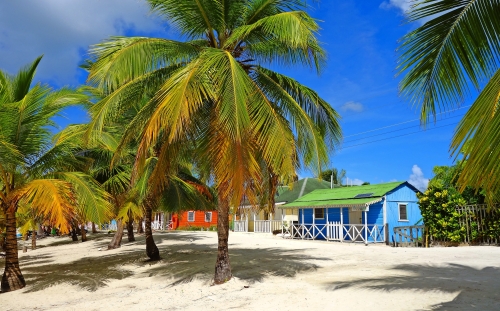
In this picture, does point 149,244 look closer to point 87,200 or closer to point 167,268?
point 167,268

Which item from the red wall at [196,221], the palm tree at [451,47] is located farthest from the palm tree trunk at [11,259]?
the red wall at [196,221]

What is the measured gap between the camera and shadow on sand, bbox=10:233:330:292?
36.6 ft

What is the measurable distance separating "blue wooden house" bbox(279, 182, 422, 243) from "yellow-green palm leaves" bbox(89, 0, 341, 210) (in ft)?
39.2

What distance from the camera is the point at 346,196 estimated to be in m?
24.1

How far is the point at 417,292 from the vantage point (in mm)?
7262

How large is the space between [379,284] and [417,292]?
3.41 ft

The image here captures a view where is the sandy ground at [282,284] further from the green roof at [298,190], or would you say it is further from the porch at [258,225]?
the green roof at [298,190]

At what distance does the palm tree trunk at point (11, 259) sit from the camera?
11461 mm

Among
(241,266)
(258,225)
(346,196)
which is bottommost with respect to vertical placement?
(241,266)

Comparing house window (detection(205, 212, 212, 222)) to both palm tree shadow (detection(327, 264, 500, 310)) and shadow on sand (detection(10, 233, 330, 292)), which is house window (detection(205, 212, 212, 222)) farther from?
palm tree shadow (detection(327, 264, 500, 310))

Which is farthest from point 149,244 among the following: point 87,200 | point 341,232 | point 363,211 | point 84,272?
point 363,211

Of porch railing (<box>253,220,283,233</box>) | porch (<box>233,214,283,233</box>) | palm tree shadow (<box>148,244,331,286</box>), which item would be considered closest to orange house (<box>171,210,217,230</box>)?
porch (<box>233,214,283,233</box>)

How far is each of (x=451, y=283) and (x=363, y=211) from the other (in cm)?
1538

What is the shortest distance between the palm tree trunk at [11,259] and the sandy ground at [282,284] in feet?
1.24
